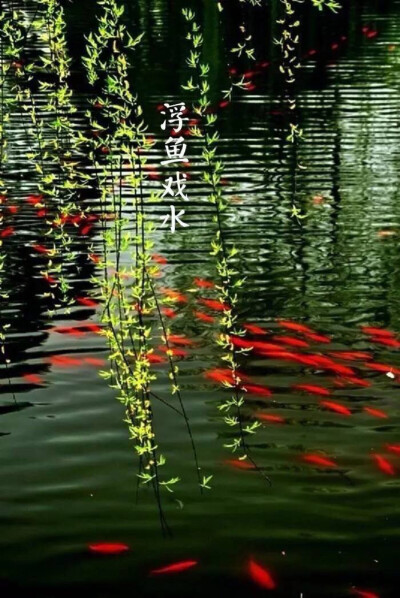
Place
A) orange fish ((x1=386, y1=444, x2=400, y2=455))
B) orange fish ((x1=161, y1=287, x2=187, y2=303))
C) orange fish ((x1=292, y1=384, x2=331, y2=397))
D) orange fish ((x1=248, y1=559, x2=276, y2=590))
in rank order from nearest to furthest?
orange fish ((x1=248, y1=559, x2=276, y2=590)) < orange fish ((x1=386, y1=444, x2=400, y2=455)) < orange fish ((x1=292, y1=384, x2=331, y2=397)) < orange fish ((x1=161, y1=287, x2=187, y2=303))

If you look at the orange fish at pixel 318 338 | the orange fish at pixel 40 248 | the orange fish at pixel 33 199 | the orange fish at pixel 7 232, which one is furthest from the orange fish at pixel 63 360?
the orange fish at pixel 33 199

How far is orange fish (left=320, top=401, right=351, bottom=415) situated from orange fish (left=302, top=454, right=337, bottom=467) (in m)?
0.60

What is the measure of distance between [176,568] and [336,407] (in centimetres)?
189

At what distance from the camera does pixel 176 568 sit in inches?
178

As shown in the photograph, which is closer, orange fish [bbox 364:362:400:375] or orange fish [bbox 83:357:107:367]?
orange fish [bbox 364:362:400:375]

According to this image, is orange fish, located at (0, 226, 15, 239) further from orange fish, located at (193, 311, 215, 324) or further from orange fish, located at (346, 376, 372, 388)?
orange fish, located at (346, 376, 372, 388)

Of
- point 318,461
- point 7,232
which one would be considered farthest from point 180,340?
point 7,232

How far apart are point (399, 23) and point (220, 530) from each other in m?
29.0

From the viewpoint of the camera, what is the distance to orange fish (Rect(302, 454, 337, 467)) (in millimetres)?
5395

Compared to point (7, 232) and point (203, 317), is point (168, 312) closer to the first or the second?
point (203, 317)

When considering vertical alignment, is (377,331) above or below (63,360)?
below

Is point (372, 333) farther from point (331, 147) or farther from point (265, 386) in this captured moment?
point (331, 147)

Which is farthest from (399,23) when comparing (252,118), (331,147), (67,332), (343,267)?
(67,332)

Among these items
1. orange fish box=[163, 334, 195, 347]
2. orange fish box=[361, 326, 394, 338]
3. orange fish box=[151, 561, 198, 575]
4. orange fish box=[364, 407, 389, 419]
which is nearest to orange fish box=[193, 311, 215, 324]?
orange fish box=[163, 334, 195, 347]
